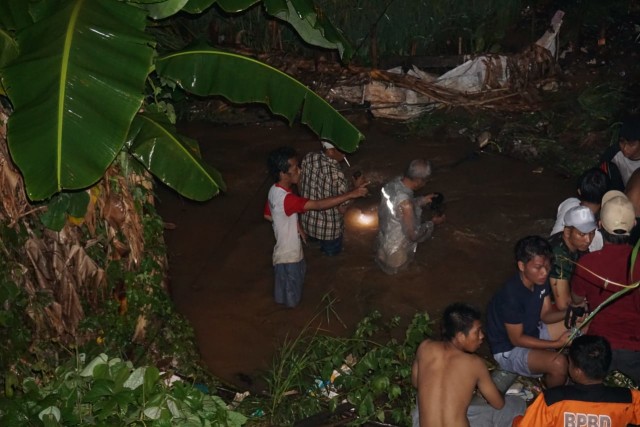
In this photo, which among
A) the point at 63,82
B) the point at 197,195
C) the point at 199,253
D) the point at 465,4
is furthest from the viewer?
the point at 465,4

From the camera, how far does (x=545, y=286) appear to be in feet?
16.9

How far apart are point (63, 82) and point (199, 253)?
4.05 metres

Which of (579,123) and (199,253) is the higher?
(579,123)

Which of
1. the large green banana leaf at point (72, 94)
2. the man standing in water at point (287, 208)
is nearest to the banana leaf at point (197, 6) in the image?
the large green banana leaf at point (72, 94)

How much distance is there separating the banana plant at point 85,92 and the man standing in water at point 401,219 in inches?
67.7

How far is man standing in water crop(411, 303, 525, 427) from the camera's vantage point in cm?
432

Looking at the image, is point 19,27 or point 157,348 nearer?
point 19,27

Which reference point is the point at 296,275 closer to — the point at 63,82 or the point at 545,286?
the point at 545,286

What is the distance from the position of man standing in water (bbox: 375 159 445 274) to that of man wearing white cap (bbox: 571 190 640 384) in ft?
5.12

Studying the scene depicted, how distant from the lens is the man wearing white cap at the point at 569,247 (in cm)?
512

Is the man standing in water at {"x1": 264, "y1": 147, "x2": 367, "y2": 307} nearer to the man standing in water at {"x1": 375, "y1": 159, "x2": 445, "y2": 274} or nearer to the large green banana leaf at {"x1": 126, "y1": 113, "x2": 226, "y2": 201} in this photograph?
the man standing in water at {"x1": 375, "y1": 159, "x2": 445, "y2": 274}

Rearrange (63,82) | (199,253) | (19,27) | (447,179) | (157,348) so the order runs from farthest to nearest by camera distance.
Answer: (447,179) < (199,253) < (157,348) < (19,27) < (63,82)

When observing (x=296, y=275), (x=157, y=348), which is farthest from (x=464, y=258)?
(x=157, y=348)

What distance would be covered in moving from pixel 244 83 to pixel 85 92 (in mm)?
1675
